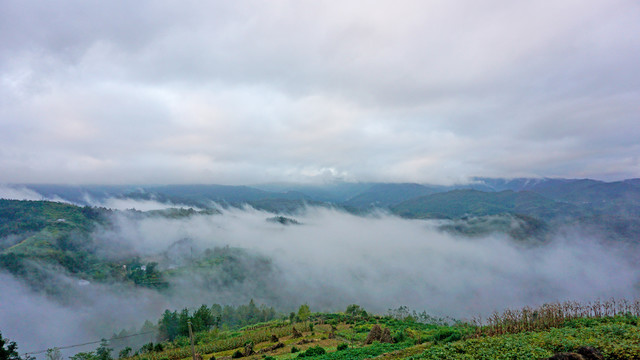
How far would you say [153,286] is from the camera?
186375mm

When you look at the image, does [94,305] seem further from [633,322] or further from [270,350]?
[633,322]

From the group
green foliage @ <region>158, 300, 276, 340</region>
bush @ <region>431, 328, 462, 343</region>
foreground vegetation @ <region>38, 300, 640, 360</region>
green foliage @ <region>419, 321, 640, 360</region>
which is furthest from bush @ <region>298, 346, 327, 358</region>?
green foliage @ <region>158, 300, 276, 340</region>

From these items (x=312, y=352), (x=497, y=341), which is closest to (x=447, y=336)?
(x=497, y=341)

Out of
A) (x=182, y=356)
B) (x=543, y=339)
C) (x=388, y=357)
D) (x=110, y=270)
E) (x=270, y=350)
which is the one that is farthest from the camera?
(x=110, y=270)

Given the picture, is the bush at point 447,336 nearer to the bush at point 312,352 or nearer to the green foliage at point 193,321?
the bush at point 312,352

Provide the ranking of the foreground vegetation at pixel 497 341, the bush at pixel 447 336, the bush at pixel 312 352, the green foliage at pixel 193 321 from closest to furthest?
the foreground vegetation at pixel 497 341, the bush at pixel 447 336, the bush at pixel 312 352, the green foliage at pixel 193 321

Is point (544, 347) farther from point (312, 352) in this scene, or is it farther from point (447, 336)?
point (312, 352)

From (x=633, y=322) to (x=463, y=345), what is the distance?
2051cm


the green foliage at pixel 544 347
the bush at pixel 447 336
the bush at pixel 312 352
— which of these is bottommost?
the bush at pixel 312 352

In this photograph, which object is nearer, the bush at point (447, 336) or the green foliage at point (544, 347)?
the green foliage at point (544, 347)

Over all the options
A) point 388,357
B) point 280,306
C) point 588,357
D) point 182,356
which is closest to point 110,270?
point 280,306

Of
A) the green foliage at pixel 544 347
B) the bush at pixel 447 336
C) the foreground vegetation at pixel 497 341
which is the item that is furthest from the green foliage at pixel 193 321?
the green foliage at pixel 544 347

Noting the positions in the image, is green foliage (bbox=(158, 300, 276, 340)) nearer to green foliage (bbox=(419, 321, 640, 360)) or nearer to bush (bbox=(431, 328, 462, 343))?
bush (bbox=(431, 328, 462, 343))

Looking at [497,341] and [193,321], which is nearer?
[497,341]
